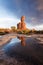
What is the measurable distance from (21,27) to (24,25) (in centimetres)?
417

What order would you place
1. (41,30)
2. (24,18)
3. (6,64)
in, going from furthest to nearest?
(24,18) → (41,30) → (6,64)

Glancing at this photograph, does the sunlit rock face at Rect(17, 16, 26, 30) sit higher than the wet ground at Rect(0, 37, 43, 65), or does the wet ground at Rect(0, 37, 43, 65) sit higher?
the sunlit rock face at Rect(17, 16, 26, 30)

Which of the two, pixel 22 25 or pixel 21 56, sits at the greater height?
pixel 22 25

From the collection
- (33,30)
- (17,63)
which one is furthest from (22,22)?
(17,63)

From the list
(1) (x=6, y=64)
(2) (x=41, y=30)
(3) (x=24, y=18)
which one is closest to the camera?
(1) (x=6, y=64)

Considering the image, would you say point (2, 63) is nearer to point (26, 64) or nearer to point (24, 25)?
point (26, 64)

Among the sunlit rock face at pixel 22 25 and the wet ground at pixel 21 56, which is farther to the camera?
the sunlit rock face at pixel 22 25

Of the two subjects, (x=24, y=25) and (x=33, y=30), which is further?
(x=24, y=25)

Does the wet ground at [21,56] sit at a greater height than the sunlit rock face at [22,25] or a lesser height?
lesser

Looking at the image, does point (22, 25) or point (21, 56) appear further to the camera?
point (22, 25)

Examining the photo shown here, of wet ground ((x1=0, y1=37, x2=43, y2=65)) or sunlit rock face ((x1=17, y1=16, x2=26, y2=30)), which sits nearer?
wet ground ((x1=0, y1=37, x2=43, y2=65))

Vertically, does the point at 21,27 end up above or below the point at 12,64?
above

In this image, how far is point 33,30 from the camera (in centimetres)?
11094

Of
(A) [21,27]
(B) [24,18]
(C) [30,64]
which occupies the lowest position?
(C) [30,64]
